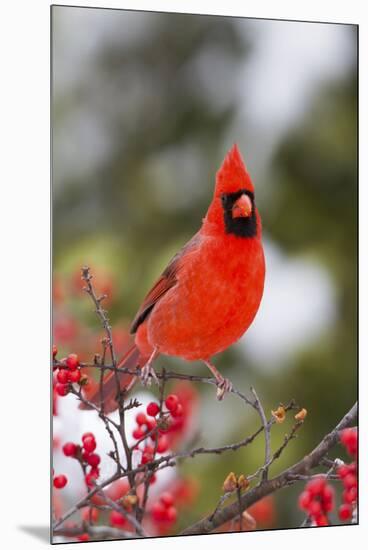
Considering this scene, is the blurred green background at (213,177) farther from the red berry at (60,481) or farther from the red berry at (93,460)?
the red berry at (60,481)

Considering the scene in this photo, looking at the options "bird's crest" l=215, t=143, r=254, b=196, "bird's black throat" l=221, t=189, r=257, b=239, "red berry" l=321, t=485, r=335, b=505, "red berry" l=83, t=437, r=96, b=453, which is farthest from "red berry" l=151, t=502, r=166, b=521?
"bird's crest" l=215, t=143, r=254, b=196

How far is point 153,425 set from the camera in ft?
13.7

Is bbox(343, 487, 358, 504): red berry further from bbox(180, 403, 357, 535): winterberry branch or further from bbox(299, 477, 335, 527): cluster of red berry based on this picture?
bbox(180, 403, 357, 535): winterberry branch

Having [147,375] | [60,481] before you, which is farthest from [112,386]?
[60,481]

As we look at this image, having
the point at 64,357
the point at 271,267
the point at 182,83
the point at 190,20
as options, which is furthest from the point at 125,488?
the point at 190,20

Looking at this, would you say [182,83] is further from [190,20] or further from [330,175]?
[330,175]

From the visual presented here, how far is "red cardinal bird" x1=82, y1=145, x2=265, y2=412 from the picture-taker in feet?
13.6

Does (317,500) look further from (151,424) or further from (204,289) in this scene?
(204,289)

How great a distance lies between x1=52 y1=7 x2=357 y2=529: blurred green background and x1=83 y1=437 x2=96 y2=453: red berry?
346 millimetres

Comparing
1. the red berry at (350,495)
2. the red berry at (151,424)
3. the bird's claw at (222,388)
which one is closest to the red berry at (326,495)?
the red berry at (350,495)

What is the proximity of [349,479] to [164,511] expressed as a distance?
2.81 feet

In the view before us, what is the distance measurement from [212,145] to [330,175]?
0.58m

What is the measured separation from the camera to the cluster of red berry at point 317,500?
4.41 m

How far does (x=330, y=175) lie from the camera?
14.9 ft
